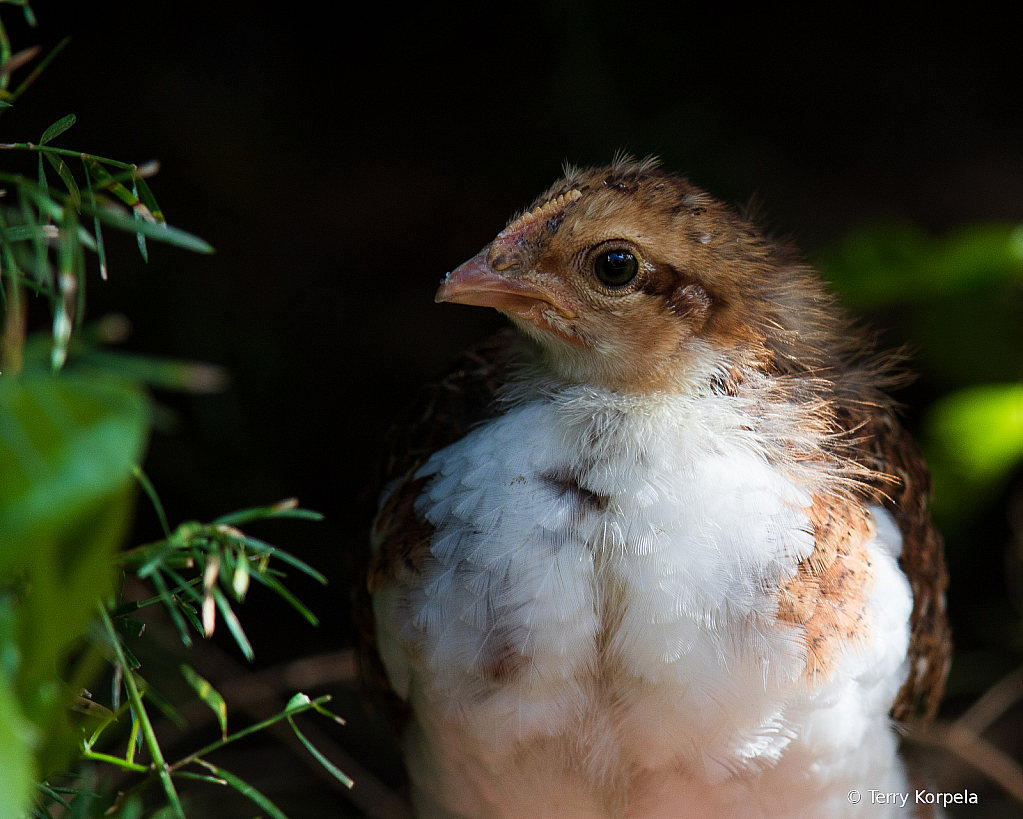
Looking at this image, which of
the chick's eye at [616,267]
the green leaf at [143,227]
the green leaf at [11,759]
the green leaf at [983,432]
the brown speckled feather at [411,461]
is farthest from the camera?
the green leaf at [983,432]

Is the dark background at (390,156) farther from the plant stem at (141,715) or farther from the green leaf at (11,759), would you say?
the green leaf at (11,759)

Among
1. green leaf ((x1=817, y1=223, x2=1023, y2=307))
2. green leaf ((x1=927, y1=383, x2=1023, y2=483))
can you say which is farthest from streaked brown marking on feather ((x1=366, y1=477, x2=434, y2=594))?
green leaf ((x1=927, y1=383, x2=1023, y2=483))

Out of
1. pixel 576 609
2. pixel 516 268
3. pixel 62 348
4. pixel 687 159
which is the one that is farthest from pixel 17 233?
→ pixel 687 159

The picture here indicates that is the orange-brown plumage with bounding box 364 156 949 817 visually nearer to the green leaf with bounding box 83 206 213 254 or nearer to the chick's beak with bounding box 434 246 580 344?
the chick's beak with bounding box 434 246 580 344

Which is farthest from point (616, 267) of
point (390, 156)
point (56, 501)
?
point (390, 156)

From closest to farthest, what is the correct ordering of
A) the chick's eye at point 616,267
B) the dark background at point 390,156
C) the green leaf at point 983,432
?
the chick's eye at point 616,267 → the green leaf at point 983,432 → the dark background at point 390,156

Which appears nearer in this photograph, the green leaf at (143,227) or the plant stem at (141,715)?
the green leaf at (143,227)

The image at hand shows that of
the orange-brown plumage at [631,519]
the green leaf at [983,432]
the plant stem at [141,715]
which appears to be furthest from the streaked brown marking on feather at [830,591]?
the green leaf at [983,432]
